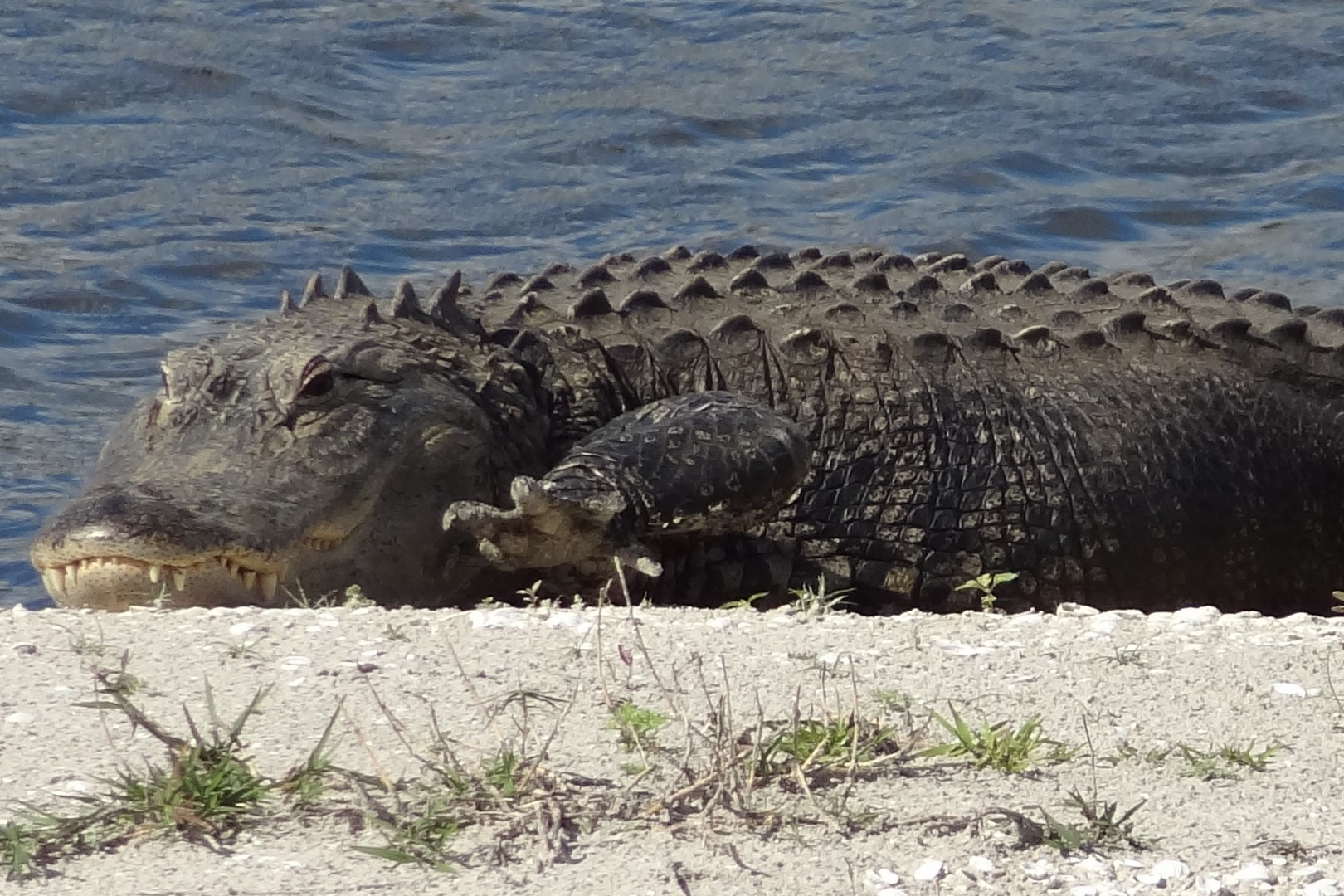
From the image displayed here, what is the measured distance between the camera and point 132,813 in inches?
119

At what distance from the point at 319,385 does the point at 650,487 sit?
0.85m

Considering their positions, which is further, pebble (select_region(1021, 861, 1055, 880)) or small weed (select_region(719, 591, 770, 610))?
small weed (select_region(719, 591, 770, 610))

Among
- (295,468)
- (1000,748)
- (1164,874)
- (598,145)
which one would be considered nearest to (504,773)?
(1000,748)

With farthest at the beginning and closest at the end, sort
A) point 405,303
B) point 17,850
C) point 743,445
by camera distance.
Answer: point 405,303 < point 743,445 < point 17,850

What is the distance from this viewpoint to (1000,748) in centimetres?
326

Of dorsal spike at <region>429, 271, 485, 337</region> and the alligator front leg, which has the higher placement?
dorsal spike at <region>429, 271, 485, 337</region>

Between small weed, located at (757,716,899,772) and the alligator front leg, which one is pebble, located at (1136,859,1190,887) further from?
the alligator front leg

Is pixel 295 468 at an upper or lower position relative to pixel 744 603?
upper

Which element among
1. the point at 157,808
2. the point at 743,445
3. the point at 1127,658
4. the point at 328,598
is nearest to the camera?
the point at 157,808

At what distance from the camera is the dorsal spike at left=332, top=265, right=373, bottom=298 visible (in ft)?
19.3

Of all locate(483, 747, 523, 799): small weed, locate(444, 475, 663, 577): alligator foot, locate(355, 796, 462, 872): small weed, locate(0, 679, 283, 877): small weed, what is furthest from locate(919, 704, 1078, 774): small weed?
locate(444, 475, 663, 577): alligator foot

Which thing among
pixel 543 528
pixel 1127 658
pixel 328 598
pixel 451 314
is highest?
pixel 451 314

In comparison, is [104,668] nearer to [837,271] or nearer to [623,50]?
[837,271]

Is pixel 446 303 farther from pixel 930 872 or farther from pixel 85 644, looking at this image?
pixel 930 872
